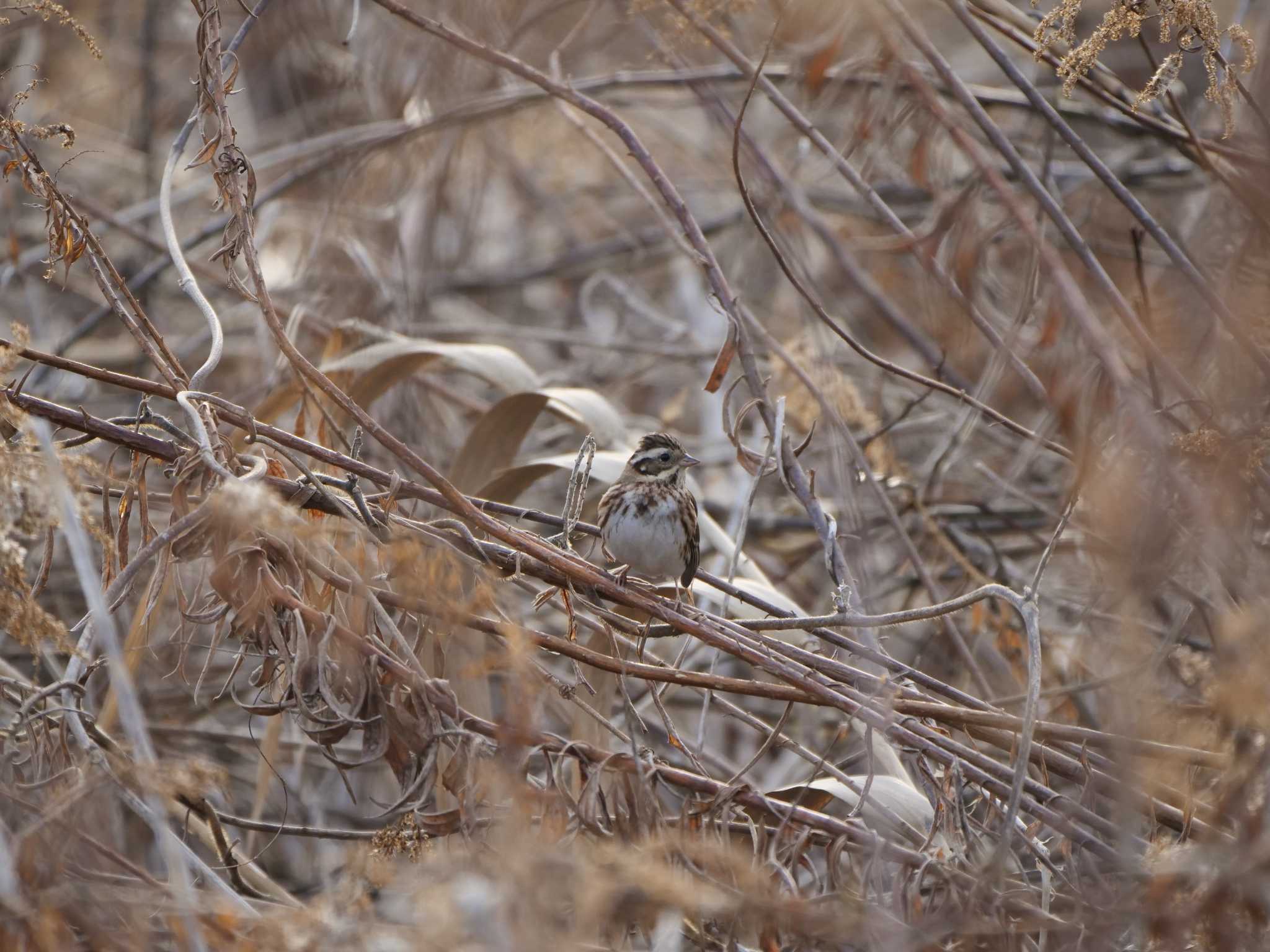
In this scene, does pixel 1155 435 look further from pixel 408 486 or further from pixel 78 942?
pixel 78 942

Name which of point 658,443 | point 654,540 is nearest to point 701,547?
point 658,443

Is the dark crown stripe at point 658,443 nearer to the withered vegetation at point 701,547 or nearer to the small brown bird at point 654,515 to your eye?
the small brown bird at point 654,515

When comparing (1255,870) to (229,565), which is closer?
(1255,870)

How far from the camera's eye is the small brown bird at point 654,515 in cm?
352

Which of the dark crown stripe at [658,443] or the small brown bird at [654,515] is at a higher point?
the dark crown stripe at [658,443]

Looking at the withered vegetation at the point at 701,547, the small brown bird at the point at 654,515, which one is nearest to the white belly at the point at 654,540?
the small brown bird at the point at 654,515

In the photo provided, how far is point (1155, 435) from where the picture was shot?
75.0 inches

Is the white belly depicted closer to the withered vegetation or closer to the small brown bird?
the small brown bird

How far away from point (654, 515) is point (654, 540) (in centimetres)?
8

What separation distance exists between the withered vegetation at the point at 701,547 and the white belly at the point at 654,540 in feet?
0.52

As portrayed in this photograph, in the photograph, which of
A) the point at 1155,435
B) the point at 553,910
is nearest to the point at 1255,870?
the point at 1155,435

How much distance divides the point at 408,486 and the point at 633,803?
76 cm

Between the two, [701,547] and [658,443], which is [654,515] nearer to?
[658,443]

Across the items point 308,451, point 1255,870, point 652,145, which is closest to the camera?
point 1255,870
